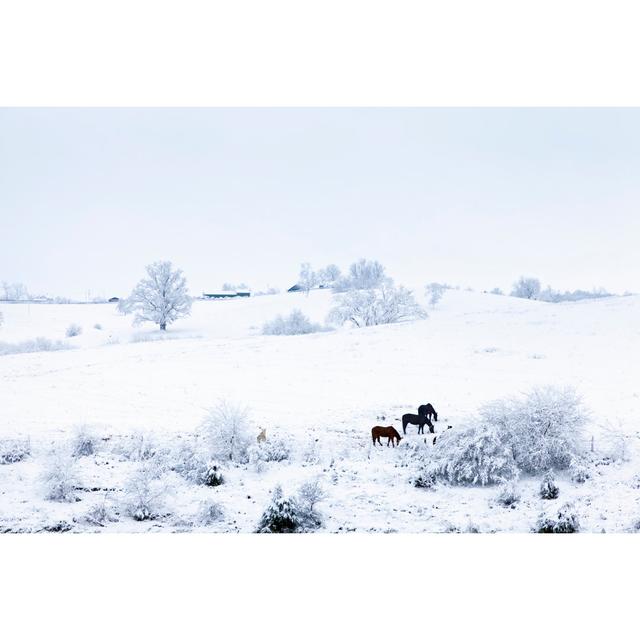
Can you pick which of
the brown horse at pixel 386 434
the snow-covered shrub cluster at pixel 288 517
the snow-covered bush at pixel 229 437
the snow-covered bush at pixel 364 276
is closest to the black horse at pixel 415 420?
the brown horse at pixel 386 434

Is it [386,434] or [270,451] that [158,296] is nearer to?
[270,451]

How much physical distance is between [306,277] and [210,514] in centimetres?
5053

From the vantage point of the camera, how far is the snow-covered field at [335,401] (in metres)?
8.97

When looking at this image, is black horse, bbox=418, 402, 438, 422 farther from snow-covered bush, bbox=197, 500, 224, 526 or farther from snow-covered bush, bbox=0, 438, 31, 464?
snow-covered bush, bbox=0, 438, 31, 464

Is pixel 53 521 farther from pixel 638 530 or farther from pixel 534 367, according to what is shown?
pixel 534 367

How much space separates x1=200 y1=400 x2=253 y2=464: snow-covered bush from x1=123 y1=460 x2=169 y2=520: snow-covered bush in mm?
1784

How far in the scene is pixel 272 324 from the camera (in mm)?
39625

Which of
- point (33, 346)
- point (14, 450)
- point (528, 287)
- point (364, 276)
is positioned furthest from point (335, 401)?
point (528, 287)

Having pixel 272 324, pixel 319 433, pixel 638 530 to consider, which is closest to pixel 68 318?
pixel 272 324

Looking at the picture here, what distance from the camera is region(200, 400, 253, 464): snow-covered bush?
11.5 m

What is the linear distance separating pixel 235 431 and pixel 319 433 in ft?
7.86

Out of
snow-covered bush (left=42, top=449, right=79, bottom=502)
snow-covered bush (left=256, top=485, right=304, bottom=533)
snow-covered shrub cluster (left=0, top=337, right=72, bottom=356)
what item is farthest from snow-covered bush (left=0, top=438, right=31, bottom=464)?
snow-covered shrub cluster (left=0, top=337, right=72, bottom=356)

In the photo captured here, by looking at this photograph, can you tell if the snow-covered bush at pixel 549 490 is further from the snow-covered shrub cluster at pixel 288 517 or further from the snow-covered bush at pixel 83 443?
the snow-covered bush at pixel 83 443

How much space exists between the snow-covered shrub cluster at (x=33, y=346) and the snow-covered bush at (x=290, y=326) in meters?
14.2
